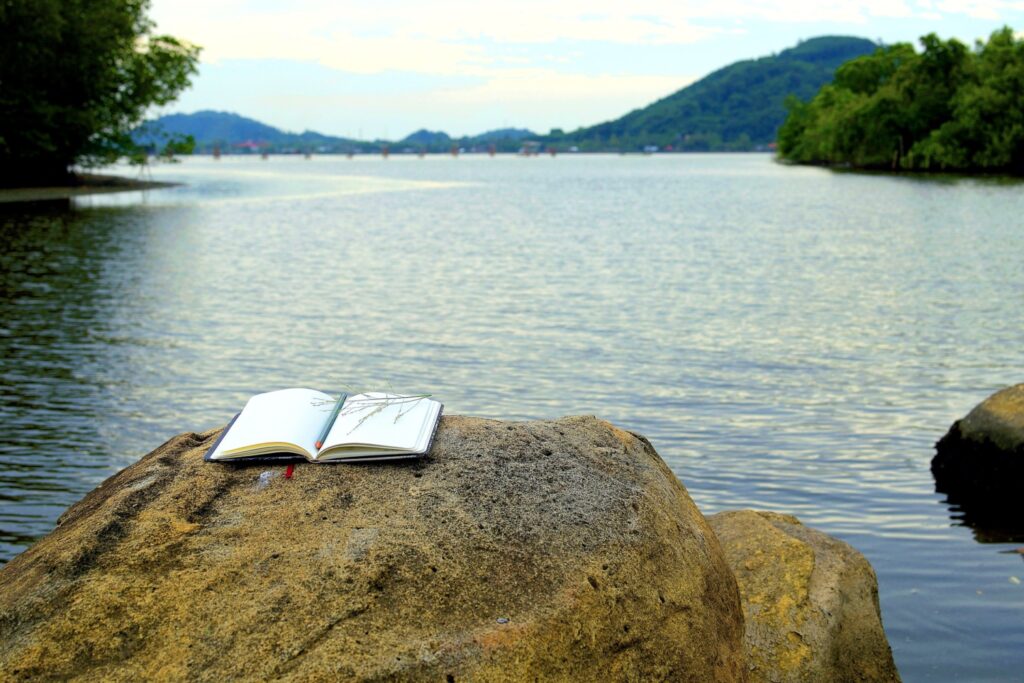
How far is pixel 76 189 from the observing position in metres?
69.8

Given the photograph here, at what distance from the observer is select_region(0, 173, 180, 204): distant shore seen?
201ft

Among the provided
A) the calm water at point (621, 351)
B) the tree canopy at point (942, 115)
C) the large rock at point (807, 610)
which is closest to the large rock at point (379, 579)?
the large rock at point (807, 610)

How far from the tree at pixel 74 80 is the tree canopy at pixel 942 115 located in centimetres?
6560

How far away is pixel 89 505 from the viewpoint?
15.4 ft

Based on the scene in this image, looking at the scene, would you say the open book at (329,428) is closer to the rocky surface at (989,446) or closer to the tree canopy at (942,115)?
the rocky surface at (989,446)

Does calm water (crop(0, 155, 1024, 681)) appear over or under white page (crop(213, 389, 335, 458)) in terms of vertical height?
under

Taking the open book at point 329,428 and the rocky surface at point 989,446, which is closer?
the open book at point 329,428

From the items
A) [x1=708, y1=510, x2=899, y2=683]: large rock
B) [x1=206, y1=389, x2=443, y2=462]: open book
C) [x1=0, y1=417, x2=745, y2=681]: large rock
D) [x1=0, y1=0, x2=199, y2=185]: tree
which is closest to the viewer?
[x1=0, y1=417, x2=745, y2=681]: large rock

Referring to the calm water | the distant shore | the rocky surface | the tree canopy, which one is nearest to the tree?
the distant shore

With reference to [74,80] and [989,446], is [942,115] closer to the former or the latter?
[74,80]

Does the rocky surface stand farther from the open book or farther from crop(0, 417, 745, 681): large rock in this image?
the open book

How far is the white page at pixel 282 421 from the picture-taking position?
15.7 feet

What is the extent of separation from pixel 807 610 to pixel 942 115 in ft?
361

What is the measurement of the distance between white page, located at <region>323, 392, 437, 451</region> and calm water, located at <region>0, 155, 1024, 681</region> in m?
1.61
